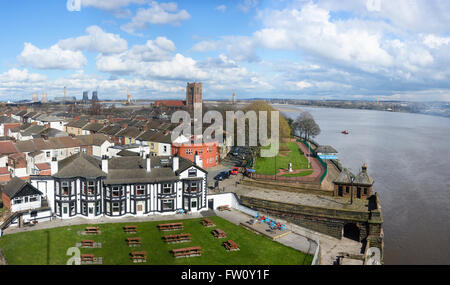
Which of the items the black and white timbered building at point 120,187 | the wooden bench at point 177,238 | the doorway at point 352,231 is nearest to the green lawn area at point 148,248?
the wooden bench at point 177,238

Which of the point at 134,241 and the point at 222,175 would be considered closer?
the point at 134,241

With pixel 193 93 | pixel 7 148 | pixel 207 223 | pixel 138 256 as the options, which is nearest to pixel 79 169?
pixel 138 256

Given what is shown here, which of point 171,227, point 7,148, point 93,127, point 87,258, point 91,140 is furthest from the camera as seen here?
point 93,127

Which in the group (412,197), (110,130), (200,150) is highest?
(110,130)

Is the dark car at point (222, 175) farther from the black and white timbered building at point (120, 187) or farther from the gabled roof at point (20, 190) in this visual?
the gabled roof at point (20, 190)

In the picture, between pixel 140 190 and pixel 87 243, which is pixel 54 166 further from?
pixel 87 243

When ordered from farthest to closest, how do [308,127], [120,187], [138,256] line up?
[308,127] → [120,187] → [138,256]
